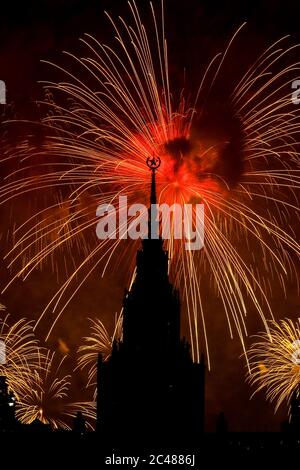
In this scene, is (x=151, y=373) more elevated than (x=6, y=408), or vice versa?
(x=151, y=373)

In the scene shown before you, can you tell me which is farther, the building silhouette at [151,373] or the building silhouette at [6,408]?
the building silhouette at [151,373]

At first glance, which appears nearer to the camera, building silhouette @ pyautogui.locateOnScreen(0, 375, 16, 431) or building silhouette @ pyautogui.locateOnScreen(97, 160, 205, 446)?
building silhouette @ pyautogui.locateOnScreen(0, 375, 16, 431)

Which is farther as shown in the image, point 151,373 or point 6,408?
point 151,373

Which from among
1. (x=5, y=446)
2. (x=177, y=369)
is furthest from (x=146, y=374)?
(x=5, y=446)

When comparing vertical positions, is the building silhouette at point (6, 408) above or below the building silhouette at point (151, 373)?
below

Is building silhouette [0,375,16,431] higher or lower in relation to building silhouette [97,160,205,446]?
lower

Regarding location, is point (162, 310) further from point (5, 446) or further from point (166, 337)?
point (5, 446)
